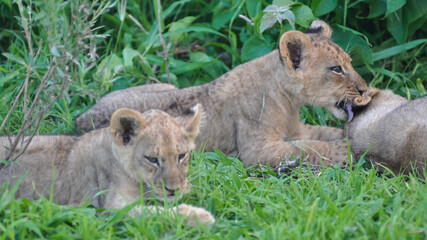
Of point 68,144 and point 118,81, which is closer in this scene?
point 68,144

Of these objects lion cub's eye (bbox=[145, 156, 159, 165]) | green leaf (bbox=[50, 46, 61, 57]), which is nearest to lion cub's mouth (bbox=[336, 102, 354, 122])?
lion cub's eye (bbox=[145, 156, 159, 165])

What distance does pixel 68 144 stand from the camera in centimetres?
474

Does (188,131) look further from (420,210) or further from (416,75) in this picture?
(416,75)

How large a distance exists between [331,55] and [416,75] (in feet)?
6.03

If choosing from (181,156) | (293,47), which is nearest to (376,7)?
(293,47)

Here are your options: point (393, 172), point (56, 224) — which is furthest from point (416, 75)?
point (56, 224)

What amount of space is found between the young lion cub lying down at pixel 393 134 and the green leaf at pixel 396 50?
1.16m

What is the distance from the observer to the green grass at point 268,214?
371cm

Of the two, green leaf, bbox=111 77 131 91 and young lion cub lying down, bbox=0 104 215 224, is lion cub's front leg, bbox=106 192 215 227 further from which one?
green leaf, bbox=111 77 131 91

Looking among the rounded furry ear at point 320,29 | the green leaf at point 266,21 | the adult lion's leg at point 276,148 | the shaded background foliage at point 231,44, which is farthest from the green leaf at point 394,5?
the adult lion's leg at point 276,148

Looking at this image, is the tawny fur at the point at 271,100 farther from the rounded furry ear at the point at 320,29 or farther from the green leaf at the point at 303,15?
the green leaf at the point at 303,15

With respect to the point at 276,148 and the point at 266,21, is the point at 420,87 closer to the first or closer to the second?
the point at 266,21

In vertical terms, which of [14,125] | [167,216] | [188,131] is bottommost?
[14,125]

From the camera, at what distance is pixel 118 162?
441 centimetres
